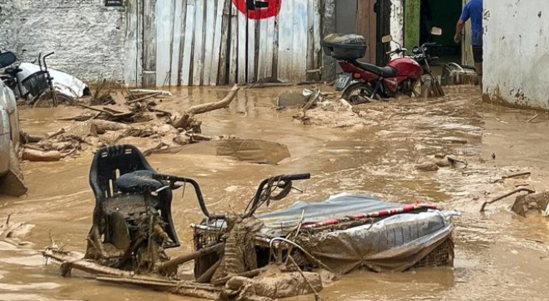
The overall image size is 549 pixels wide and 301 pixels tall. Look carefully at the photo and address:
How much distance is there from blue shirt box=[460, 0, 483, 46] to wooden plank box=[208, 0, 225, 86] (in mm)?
4234

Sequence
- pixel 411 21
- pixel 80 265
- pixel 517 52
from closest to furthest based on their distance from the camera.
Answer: pixel 80 265 < pixel 517 52 < pixel 411 21

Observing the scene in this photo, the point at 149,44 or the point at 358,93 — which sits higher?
the point at 149,44

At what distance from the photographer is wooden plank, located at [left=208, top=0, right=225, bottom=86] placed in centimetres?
1628

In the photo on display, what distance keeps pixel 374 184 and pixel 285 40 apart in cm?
903

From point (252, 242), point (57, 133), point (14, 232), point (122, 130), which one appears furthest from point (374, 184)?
point (57, 133)

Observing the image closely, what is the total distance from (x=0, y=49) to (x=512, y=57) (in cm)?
829

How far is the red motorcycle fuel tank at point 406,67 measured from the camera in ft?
44.3

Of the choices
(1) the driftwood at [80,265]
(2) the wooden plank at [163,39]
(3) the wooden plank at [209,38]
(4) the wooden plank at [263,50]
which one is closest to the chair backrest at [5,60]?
(2) the wooden plank at [163,39]

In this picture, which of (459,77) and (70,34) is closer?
(459,77)

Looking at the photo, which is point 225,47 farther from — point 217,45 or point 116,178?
point 116,178

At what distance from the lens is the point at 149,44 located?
53.1 ft

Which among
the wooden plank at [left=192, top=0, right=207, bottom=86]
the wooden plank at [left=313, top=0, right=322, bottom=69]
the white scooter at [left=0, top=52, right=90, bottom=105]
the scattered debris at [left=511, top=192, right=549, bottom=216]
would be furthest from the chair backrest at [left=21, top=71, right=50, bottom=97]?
the scattered debris at [left=511, top=192, right=549, bottom=216]

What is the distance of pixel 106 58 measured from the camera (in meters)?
16.1

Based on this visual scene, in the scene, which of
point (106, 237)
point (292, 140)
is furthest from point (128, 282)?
point (292, 140)
